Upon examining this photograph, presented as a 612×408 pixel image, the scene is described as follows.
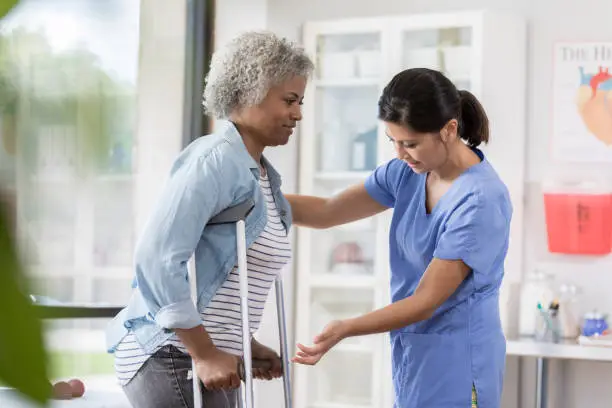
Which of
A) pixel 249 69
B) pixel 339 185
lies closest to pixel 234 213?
pixel 249 69

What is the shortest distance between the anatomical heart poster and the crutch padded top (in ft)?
7.63

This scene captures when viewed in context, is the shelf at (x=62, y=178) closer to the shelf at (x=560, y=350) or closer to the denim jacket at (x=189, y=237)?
the denim jacket at (x=189, y=237)

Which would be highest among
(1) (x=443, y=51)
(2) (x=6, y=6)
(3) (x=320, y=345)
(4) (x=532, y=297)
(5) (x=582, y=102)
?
(1) (x=443, y=51)

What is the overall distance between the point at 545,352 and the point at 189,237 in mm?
2087

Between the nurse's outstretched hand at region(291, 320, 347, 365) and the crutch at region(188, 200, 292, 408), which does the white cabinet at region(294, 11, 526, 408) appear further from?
the crutch at region(188, 200, 292, 408)

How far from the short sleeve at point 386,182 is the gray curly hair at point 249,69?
15.1 inches

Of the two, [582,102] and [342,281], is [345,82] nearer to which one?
[342,281]

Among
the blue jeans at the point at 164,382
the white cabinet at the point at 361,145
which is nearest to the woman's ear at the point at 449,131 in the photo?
the blue jeans at the point at 164,382

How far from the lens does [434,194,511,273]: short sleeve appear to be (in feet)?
5.78

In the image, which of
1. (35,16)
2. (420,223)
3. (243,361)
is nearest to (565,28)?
(420,223)

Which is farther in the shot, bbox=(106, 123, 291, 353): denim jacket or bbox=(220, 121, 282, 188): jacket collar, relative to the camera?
bbox=(220, 121, 282, 188): jacket collar

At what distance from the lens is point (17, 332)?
140mm

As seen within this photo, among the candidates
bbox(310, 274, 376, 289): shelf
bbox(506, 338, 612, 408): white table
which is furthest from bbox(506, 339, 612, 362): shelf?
bbox(310, 274, 376, 289): shelf

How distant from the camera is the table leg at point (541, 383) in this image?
331 cm
